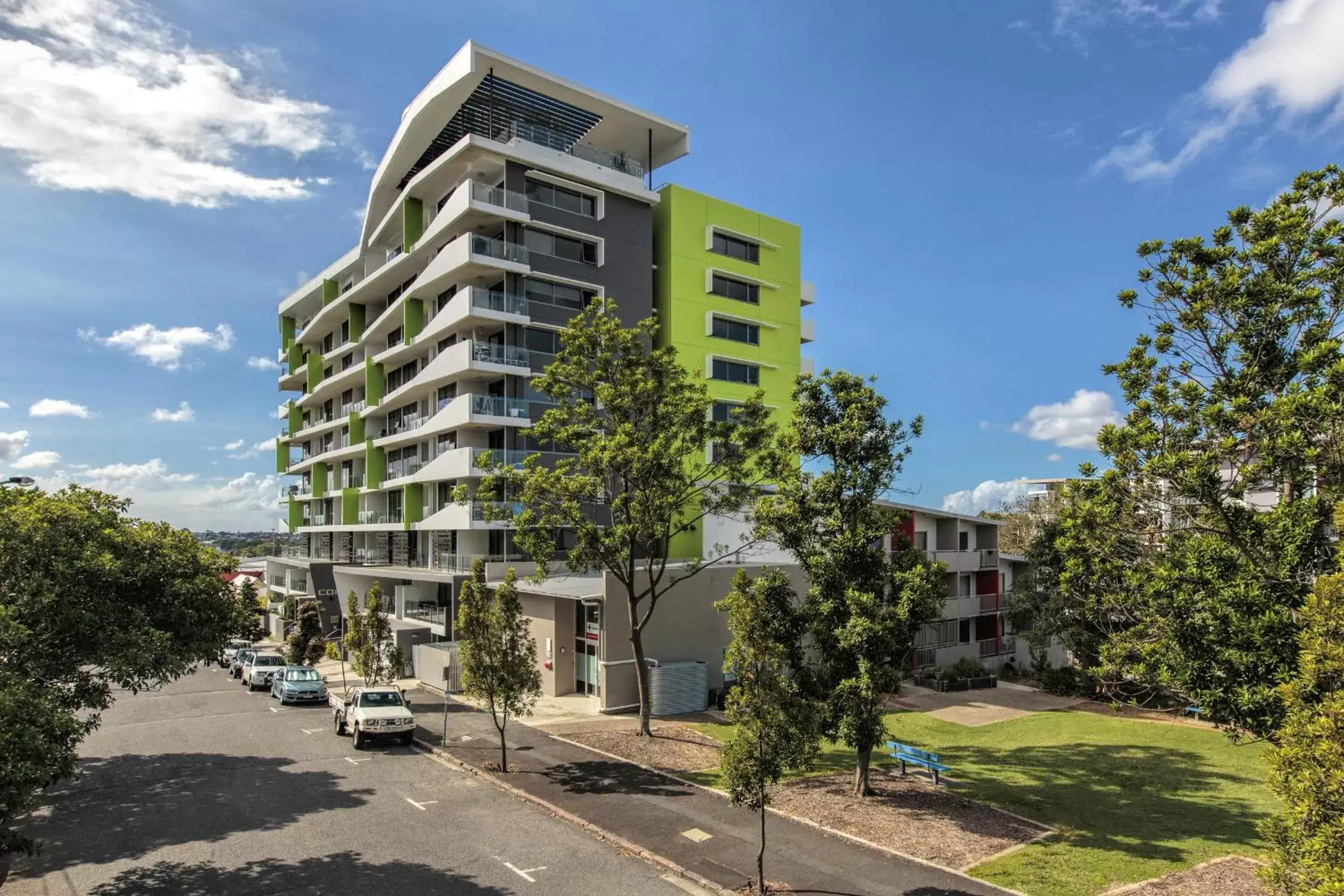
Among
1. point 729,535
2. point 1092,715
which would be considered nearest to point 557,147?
point 729,535

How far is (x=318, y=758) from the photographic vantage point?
25.2m

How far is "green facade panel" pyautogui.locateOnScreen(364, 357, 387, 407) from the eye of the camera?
53.5 meters

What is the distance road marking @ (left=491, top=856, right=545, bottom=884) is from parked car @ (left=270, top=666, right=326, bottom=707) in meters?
21.9

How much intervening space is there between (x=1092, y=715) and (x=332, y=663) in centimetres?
4137

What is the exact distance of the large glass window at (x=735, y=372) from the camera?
47531mm

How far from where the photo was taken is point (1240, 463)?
14.2 metres

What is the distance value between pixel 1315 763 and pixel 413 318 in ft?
152

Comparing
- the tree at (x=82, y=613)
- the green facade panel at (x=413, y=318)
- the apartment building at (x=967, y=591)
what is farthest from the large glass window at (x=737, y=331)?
the tree at (x=82, y=613)

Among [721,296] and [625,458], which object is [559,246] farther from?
[625,458]

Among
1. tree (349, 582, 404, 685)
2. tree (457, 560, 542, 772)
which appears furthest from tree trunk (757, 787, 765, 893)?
tree (349, 582, 404, 685)

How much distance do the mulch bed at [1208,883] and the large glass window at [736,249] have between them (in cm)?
3919

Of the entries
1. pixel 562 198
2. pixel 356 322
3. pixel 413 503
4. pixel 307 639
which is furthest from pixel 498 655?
pixel 356 322

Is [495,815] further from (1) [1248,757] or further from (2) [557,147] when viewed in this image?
(2) [557,147]

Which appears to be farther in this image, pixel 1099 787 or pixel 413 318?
pixel 413 318
